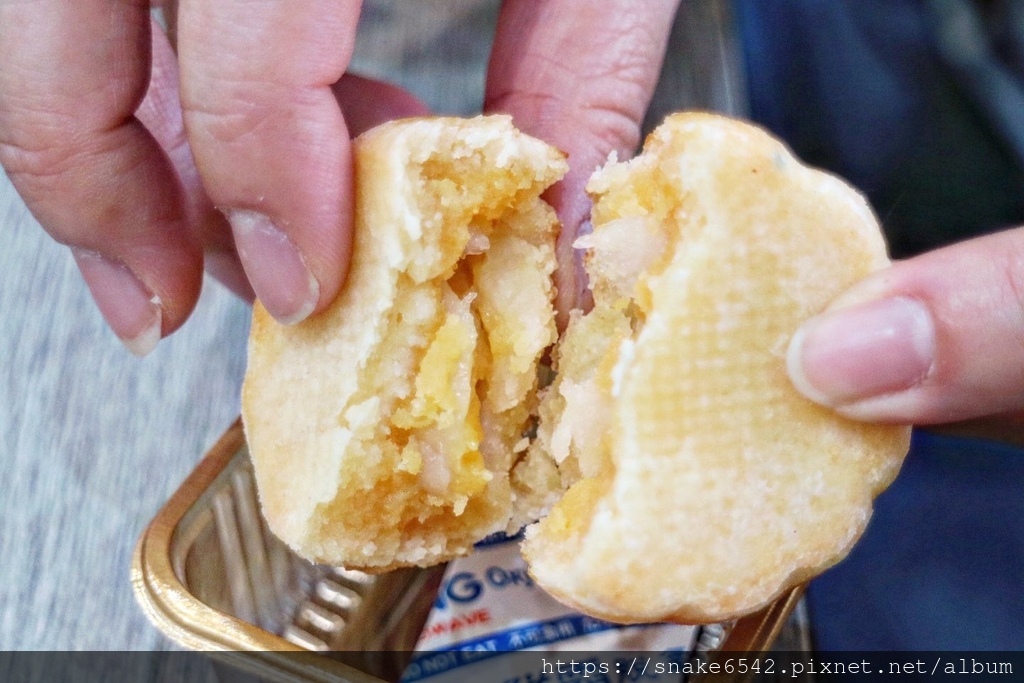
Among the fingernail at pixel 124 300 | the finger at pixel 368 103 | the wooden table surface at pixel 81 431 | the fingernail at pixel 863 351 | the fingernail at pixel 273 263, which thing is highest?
the fingernail at pixel 863 351

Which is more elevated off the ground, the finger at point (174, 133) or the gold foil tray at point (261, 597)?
the finger at point (174, 133)

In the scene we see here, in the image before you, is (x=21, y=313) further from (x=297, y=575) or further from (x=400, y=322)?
(x=400, y=322)

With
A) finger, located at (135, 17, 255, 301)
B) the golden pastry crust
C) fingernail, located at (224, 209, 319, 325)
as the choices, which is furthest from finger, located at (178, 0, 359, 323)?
finger, located at (135, 17, 255, 301)

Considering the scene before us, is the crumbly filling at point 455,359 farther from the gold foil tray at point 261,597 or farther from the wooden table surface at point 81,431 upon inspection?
the wooden table surface at point 81,431

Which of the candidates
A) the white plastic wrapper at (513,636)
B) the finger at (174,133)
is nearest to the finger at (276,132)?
the finger at (174,133)

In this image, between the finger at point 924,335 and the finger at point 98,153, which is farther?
the finger at point 98,153

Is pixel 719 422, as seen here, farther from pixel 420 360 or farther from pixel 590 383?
pixel 420 360

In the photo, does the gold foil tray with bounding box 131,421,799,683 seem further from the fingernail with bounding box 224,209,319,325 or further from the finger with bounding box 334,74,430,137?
the finger with bounding box 334,74,430,137
